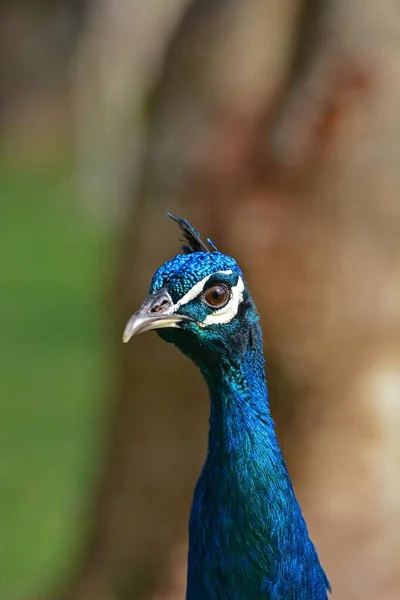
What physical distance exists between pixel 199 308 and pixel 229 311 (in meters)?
0.08

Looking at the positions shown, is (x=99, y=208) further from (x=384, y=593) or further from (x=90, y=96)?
(x=384, y=593)

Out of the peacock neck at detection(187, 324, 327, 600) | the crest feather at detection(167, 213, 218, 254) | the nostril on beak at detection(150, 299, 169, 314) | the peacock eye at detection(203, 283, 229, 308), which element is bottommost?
the peacock neck at detection(187, 324, 327, 600)

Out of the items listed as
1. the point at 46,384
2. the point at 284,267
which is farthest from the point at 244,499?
the point at 46,384

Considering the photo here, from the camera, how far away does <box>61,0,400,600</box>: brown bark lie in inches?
123

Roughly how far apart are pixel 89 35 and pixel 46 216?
8.00ft

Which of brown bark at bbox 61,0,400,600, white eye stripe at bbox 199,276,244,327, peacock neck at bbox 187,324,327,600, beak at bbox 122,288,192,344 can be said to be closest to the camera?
beak at bbox 122,288,192,344

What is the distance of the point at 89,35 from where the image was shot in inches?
504

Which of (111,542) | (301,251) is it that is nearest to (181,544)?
(111,542)

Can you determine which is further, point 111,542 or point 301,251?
point 111,542

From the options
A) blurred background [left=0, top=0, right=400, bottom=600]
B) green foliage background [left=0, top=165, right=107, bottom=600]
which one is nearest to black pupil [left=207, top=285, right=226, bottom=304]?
blurred background [left=0, top=0, right=400, bottom=600]

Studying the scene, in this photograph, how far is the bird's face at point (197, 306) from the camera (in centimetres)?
176

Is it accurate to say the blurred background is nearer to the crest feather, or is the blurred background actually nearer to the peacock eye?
the crest feather

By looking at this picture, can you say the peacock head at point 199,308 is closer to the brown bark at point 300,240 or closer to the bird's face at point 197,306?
the bird's face at point 197,306

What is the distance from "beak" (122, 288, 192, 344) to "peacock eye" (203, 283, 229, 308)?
5cm
